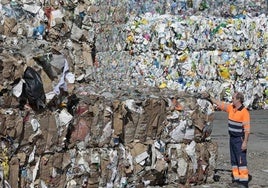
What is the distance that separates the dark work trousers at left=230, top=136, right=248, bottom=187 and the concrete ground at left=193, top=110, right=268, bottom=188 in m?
0.23

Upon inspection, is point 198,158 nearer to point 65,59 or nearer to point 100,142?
point 100,142

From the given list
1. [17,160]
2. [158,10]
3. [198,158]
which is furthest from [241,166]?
[158,10]

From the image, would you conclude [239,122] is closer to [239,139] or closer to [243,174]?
[239,139]

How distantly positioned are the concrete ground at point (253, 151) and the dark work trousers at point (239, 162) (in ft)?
0.76

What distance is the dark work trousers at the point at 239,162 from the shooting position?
31.4 ft

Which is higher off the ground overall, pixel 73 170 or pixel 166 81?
pixel 73 170

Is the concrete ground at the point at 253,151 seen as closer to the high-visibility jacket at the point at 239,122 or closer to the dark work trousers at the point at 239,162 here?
the dark work trousers at the point at 239,162

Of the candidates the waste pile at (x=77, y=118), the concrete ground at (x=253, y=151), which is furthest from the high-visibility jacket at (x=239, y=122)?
the concrete ground at (x=253, y=151)

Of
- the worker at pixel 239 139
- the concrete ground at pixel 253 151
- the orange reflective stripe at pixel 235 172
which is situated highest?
the worker at pixel 239 139

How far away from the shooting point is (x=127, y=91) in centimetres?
959

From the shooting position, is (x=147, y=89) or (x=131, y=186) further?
(x=147, y=89)

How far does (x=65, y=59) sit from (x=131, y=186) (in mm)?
1957

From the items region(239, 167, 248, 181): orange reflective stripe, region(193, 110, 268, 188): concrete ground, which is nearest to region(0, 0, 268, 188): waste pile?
region(239, 167, 248, 181): orange reflective stripe

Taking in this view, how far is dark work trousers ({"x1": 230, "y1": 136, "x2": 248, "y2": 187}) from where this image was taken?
31.4ft
